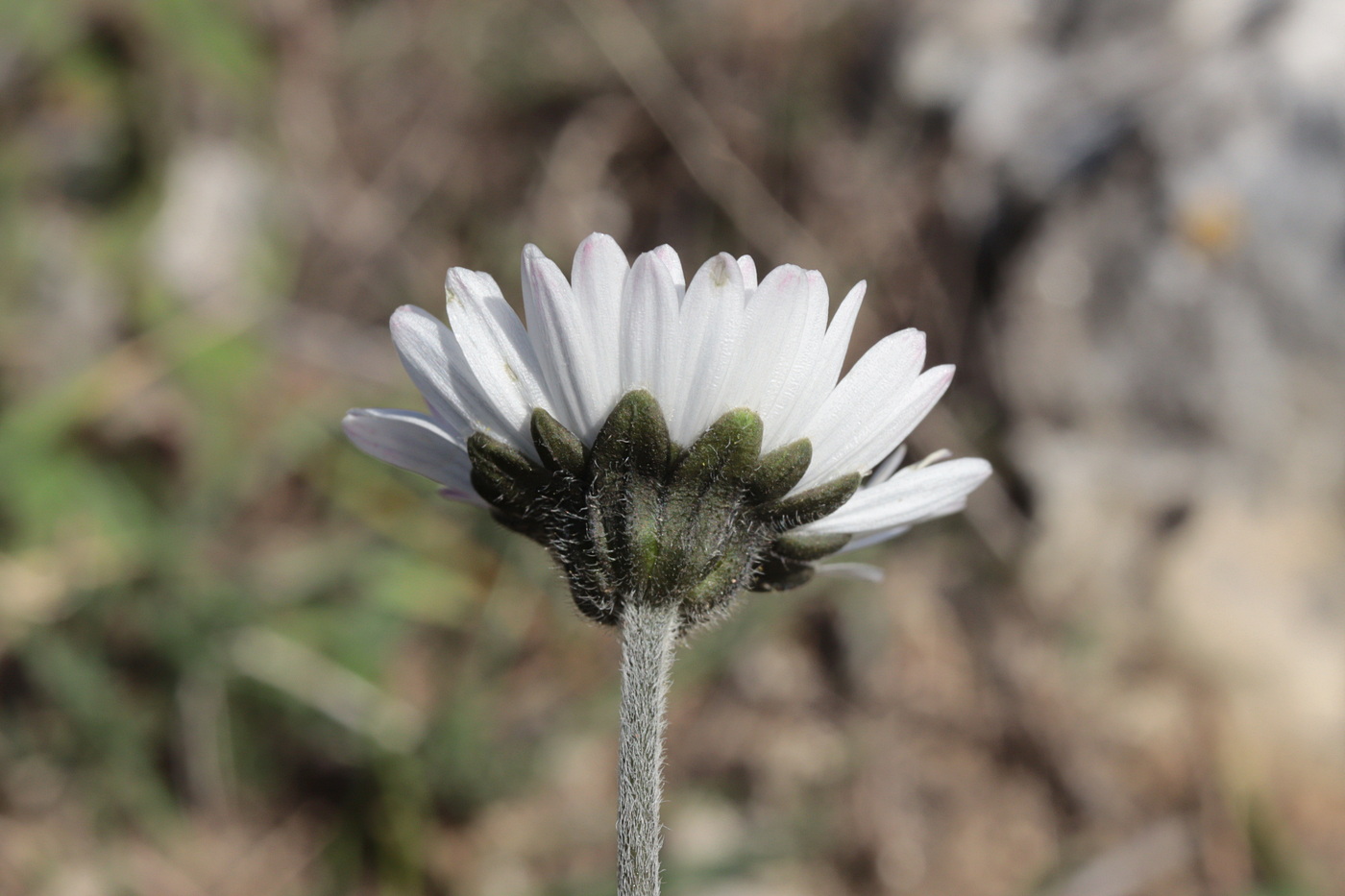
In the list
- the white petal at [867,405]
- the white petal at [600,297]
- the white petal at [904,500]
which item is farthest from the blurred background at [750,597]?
the white petal at [600,297]

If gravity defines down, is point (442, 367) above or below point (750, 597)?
below

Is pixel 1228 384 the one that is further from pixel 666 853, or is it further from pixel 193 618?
pixel 193 618

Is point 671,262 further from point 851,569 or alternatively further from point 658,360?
point 851,569

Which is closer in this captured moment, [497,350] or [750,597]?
[497,350]

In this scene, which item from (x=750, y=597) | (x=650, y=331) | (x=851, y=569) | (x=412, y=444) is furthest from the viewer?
(x=750, y=597)

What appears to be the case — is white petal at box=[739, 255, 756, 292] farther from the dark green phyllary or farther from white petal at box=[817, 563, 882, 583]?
white petal at box=[817, 563, 882, 583]

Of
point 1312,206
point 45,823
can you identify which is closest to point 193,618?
point 45,823

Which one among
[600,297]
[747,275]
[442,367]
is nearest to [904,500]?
[747,275]
